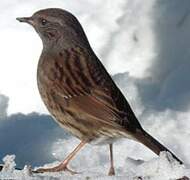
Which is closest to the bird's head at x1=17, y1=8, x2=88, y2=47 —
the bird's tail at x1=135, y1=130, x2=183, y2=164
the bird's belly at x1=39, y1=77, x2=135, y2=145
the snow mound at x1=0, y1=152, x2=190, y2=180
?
the bird's belly at x1=39, y1=77, x2=135, y2=145

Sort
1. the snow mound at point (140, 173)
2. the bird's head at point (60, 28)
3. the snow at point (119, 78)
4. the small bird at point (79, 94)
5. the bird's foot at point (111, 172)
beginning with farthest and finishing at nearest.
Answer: the snow at point (119, 78)
the bird's head at point (60, 28)
the small bird at point (79, 94)
the bird's foot at point (111, 172)
the snow mound at point (140, 173)

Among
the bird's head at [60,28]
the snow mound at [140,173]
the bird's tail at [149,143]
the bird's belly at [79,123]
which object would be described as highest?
the bird's head at [60,28]

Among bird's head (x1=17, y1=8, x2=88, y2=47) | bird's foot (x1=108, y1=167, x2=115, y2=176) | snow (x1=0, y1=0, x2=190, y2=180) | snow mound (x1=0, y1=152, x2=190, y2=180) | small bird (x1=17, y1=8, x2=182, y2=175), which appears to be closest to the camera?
snow mound (x1=0, y1=152, x2=190, y2=180)

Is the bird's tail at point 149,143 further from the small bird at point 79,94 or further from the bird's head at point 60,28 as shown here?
the bird's head at point 60,28

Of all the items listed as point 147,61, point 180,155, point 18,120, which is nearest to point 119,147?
point 180,155

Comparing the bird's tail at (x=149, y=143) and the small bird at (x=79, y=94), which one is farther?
the small bird at (x=79, y=94)

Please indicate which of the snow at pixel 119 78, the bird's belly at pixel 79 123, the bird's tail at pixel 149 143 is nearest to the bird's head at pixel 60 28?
the bird's belly at pixel 79 123

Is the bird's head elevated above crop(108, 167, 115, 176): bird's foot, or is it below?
above

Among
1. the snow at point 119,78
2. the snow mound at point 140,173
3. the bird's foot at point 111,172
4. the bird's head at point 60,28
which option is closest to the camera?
the snow mound at point 140,173

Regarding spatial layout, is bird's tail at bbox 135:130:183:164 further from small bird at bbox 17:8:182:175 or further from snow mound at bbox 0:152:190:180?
snow mound at bbox 0:152:190:180
